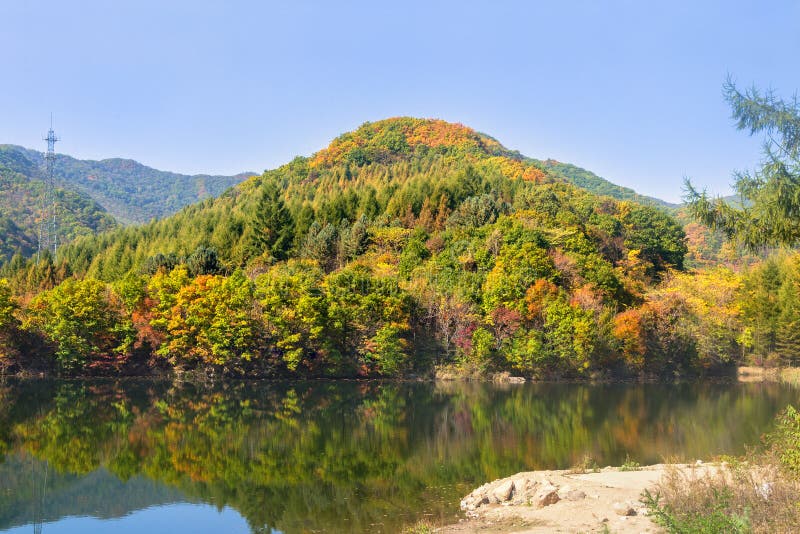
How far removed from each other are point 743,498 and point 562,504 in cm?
415

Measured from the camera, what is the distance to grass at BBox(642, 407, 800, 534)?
10.3m

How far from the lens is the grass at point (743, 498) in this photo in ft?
33.9

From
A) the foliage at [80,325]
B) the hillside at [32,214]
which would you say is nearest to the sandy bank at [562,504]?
the foliage at [80,325]

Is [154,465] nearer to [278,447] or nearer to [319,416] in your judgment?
[278,447]

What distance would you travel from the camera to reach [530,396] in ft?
135

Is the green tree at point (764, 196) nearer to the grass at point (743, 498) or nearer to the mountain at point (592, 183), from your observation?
the grass at point (743, 498)

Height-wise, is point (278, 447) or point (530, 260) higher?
point (530, 260)

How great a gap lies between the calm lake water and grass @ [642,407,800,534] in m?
5.38

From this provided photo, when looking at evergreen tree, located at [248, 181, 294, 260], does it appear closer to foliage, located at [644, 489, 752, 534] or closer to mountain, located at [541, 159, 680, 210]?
foliage, located at [644, 489, 752, 534]

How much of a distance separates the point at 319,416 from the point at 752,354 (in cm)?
4397

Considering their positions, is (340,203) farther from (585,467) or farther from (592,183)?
(592,183)

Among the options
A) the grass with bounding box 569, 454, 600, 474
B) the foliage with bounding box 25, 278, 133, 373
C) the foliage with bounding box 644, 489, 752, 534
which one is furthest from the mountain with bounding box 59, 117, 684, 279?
the foliage with bounding box 644, 489, 752, 534

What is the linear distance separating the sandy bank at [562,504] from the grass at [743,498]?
78 cm

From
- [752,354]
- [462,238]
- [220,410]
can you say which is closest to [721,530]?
[220,410]
